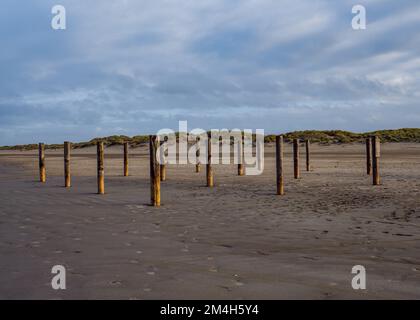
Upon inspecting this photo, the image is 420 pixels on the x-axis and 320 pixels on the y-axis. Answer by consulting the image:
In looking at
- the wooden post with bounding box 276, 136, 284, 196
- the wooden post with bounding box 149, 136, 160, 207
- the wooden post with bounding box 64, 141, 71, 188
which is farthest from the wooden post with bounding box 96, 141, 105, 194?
the wooden post with bounding box 276, 136, 284, 196

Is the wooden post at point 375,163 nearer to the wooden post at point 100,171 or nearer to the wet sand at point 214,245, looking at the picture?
the wet sand at point 214,245

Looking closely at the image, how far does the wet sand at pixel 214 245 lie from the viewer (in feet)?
15.3

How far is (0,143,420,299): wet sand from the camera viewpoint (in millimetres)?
4648

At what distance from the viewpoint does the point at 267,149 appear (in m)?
47.6

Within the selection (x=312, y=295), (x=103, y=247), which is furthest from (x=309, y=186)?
(x=312, y=295)

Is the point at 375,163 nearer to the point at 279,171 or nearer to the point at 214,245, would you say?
the point at 279,171

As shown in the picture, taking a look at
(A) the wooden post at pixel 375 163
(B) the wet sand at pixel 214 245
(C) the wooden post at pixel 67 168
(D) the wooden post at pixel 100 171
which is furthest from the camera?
(C) the wooden post at pixel 67 168

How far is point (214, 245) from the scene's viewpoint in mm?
6680

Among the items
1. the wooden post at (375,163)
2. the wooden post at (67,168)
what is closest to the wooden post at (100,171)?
the wooden post at (67,168)

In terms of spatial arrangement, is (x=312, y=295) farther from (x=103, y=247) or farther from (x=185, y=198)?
(x=185, y=198)

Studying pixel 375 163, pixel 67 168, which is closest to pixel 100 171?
pixel 67 168

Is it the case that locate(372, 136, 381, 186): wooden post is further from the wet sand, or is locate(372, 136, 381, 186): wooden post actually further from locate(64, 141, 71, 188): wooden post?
locate(64, 141, 71, 188): wooden post

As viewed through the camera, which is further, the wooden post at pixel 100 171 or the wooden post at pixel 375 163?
the wooden post at pixel 375 163
